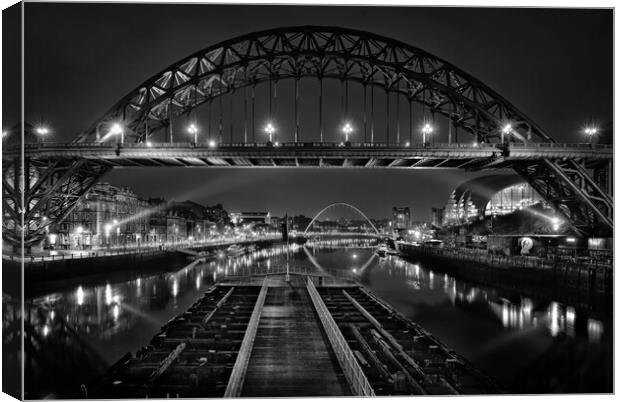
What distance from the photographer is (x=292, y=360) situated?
12688 millimetres

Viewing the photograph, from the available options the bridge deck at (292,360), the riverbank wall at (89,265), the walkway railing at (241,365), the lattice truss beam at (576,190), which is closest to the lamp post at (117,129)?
the riverbank wall at (89,265)

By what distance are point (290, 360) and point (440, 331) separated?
39.8 feet

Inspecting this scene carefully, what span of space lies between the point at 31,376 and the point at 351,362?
11944mm

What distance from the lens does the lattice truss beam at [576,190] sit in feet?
94.7

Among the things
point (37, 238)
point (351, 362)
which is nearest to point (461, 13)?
point (351, 362)

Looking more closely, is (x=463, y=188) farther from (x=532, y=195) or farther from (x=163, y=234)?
(x=163, y=234)

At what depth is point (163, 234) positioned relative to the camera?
299ft

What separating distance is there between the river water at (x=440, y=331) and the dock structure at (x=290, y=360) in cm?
297

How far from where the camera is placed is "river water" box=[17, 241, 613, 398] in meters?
15.9

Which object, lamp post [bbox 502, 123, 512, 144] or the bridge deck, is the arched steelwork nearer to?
lamp post [bbox 502, 123, 512, 144]

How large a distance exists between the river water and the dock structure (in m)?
2.97

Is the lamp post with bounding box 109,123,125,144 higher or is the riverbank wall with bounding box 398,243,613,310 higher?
the lamp post with bounding box 109,123,125,144

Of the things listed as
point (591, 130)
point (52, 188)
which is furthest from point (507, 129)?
point (52, 188)

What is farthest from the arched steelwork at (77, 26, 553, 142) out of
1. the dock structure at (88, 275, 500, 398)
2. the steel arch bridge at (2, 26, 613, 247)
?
the dock structure at (88, 275, 500, 398)
